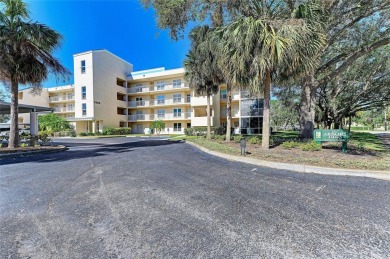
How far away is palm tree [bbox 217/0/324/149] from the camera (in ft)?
29.4

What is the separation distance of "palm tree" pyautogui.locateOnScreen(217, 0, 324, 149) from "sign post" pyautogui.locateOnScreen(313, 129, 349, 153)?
2.65 metres

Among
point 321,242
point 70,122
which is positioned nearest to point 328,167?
point 321,242

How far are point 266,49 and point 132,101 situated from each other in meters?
33.6

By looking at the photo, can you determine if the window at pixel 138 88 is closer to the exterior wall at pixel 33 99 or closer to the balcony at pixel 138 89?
the balcony at pixel 138 89

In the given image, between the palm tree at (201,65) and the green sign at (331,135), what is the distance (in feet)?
31.5

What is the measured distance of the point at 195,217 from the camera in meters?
3.59

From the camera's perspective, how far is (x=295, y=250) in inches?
103

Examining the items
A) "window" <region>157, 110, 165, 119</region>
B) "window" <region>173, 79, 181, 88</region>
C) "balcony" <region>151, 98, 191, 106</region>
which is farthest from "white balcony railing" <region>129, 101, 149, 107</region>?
"window" <region>173, 79, 181, 88</region>

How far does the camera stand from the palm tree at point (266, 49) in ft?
29.4

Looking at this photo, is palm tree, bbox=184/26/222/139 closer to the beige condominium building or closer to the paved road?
the beige condominium building

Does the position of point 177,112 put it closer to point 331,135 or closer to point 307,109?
point 307,109

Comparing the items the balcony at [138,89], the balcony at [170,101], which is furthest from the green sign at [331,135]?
the balcony at [138,89]

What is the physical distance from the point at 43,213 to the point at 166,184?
279 cm

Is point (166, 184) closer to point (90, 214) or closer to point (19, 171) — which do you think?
point (90, 214)
